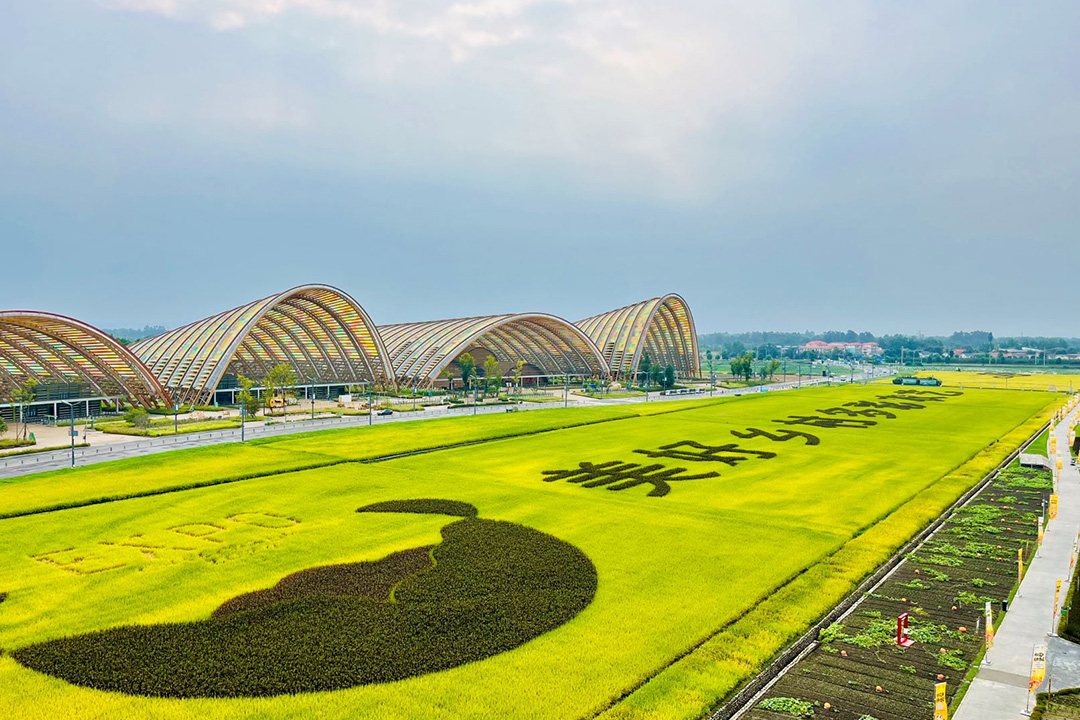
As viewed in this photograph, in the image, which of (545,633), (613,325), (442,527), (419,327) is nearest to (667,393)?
(613,325)

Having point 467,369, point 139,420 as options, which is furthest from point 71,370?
point 467,369

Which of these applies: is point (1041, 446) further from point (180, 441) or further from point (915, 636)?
point (180, 441)

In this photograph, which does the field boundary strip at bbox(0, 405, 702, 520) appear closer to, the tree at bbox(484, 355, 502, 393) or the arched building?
the arched building

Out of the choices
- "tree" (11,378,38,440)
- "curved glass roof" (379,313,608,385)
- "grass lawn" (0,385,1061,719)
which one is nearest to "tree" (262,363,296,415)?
"curved glass roof" (379,313,608,385)

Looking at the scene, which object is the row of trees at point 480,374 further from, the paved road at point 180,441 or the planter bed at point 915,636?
the planter bed at point 915,636

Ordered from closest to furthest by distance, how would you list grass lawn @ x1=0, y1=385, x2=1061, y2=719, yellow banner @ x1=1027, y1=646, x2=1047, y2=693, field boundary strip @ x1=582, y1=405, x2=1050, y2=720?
yellow banner @ x1=1027, y1=646, x2=1047, y2=693 → field boundary strip @ x1=582, y1=405, x2=1050, y2=720 → grass lawn @ x1=0, y1=385, x2=1061, y2=719

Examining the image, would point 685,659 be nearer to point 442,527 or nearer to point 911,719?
point 911,719
